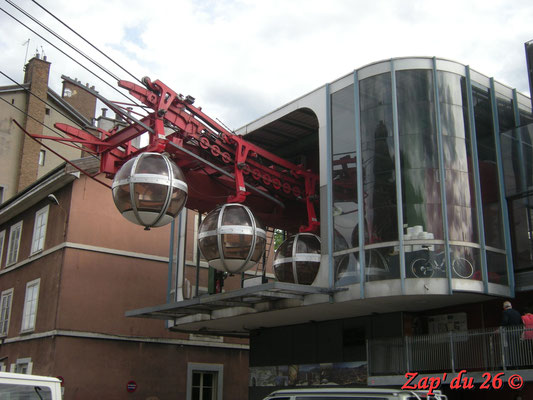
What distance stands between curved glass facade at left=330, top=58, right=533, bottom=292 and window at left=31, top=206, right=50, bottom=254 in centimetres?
1315

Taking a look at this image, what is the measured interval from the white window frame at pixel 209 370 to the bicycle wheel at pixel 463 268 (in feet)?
44.0

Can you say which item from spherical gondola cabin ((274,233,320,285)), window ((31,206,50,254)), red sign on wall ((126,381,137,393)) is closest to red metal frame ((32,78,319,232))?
spherical gondola cabin ((274,233,320,285))

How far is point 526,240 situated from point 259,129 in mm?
8743

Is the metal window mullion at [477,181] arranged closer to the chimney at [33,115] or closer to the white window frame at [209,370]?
the white window frame at [209,370]

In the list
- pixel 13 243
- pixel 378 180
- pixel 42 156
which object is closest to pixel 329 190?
pixel 378 180

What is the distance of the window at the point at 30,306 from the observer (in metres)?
23.5

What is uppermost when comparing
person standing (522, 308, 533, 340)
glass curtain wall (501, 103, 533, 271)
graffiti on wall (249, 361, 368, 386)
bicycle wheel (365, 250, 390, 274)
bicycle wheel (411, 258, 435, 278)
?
glass curtain wall (501, 103, 533, 271)

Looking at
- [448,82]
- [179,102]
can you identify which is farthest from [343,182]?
[179,102]

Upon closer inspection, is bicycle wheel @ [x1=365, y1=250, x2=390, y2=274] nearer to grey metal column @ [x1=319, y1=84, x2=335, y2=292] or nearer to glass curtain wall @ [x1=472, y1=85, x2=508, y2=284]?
grey metal column @ [x1=319, y1=84, x2=335, y2=292]

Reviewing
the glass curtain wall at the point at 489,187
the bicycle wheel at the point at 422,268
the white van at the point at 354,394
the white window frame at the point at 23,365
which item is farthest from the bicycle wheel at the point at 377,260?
the white window frame at the point at 23,365

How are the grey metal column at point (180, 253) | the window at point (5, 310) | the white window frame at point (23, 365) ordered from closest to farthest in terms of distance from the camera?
the grey metal column at point (180, 253), the white window frame at point (23, 365), the window at point (5, 310)

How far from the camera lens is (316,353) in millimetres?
18156

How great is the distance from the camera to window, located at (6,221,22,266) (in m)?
26.9

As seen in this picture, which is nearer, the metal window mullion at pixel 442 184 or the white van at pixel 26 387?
the white van at pixel 26 387
